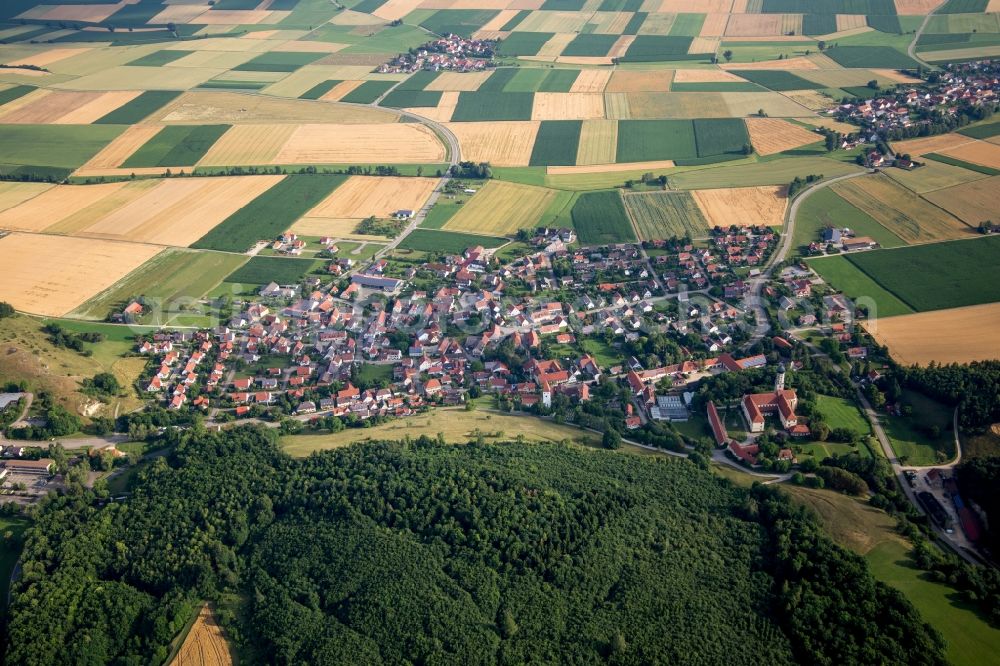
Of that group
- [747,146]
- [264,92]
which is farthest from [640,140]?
[264,92]

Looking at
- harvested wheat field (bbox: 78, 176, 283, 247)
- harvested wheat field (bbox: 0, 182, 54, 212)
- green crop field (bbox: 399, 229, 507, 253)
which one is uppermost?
harvested wheat field (bbox: 0, 182, 54, 212)

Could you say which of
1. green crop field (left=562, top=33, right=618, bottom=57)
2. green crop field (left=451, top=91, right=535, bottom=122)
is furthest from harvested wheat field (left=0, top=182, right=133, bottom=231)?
green crop field (left=562, top=33, right=618, bottom=57)

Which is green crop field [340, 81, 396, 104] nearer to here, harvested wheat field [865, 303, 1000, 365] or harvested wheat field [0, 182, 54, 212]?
harvested wheat field [0, 182, 54, 212]

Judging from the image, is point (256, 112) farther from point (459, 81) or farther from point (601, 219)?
point (601, 219)

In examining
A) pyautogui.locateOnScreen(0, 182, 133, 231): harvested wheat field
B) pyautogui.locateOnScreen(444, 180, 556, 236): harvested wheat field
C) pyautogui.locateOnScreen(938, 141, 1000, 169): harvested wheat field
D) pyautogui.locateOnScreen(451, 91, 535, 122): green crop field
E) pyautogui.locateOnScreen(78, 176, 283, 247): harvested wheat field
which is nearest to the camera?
pyautogui.locateOnScreen(78, 176, 283, 247): harvested wheat field

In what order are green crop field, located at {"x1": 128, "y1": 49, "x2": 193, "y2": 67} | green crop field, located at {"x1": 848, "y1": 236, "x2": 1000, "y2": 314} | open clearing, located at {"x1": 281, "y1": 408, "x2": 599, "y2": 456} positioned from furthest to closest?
green crop field, located at {"x1": 128, "y1": 49, "x2": 193, "y2": 67}, green crop field, located at {"x1": 848, "y1": 236, "x2": 1000, "y2": 314}, open clearing, located at {"x1": 281, "y1": 408, "x2": 599, "y2": 456}

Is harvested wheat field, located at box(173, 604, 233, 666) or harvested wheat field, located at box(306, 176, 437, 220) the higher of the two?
harvested wheat field, located at box(306, 176, 437, 220)

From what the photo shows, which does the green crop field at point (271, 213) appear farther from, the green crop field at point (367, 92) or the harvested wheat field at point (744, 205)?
the harvested wheat field at point (744, 205)
